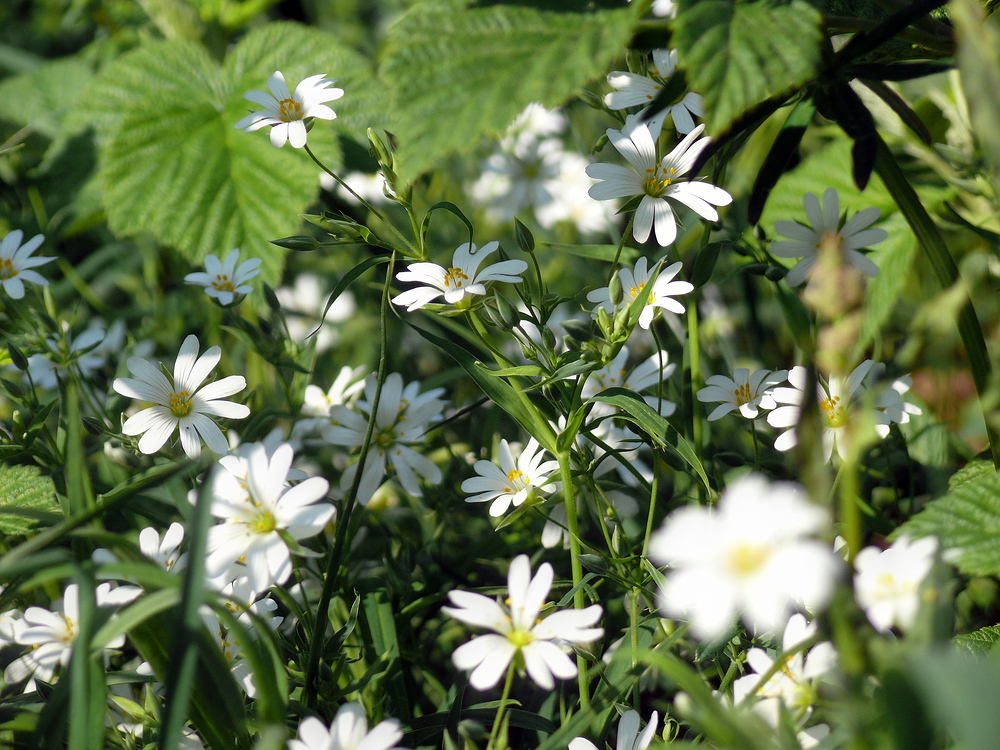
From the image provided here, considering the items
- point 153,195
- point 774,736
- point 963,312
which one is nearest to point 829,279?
point 774,736

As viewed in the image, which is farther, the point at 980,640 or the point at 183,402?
the point at 183,402

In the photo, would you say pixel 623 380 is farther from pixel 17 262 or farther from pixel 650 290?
pixel 17 262

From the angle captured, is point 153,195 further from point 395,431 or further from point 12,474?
point 395,431

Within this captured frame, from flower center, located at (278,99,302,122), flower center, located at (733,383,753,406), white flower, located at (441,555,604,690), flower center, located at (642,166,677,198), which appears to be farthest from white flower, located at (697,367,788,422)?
flower center, located at (278,99,302,122)

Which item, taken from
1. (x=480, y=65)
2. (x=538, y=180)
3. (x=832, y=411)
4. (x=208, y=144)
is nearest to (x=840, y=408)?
(x=832, y=411)

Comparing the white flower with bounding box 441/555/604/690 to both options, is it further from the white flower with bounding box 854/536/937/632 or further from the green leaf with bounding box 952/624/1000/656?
the green leaf with bounding box 952/624/1000/656

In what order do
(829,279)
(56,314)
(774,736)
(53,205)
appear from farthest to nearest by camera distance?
(53,205) → (56,314) → (774,736) → (829,279)
